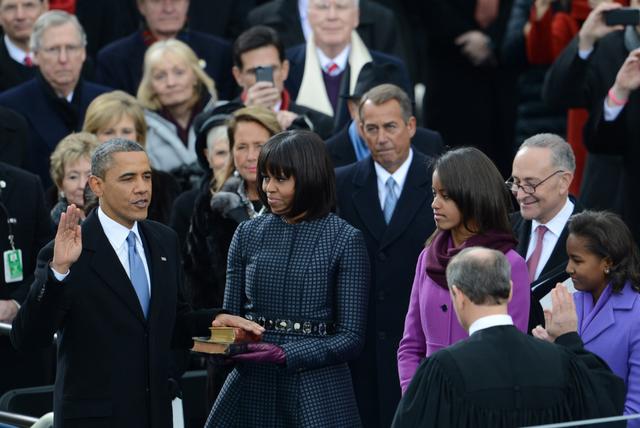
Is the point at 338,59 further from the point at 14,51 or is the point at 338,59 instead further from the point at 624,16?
the point at 14,51

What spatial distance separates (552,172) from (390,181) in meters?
1.11

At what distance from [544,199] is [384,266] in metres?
1.02

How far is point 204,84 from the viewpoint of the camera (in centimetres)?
1002

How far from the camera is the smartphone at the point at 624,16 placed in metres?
8.81

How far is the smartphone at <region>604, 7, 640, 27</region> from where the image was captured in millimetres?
8812

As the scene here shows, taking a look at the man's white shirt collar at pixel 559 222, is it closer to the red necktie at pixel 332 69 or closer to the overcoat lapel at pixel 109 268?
the overcoat lapel at pixel 109 268

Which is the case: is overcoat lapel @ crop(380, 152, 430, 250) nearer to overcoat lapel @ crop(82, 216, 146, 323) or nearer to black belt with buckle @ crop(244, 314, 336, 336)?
black belt with buckle @ crop(244, 314, 336, 336)

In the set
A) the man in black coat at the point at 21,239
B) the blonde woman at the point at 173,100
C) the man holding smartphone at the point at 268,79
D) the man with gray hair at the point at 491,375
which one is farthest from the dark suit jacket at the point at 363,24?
the man with gray hair at the point at 491,375

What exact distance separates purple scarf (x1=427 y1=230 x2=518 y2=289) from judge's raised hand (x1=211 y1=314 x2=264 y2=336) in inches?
30.5

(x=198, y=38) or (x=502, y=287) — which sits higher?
(x=198, y=38)

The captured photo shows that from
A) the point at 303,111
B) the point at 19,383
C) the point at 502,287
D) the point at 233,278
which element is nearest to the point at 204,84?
the point at 303,111

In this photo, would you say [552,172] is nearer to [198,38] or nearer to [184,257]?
[184,257]

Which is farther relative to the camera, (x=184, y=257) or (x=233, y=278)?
(x=184, y=257)

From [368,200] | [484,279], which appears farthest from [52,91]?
[484,279]
